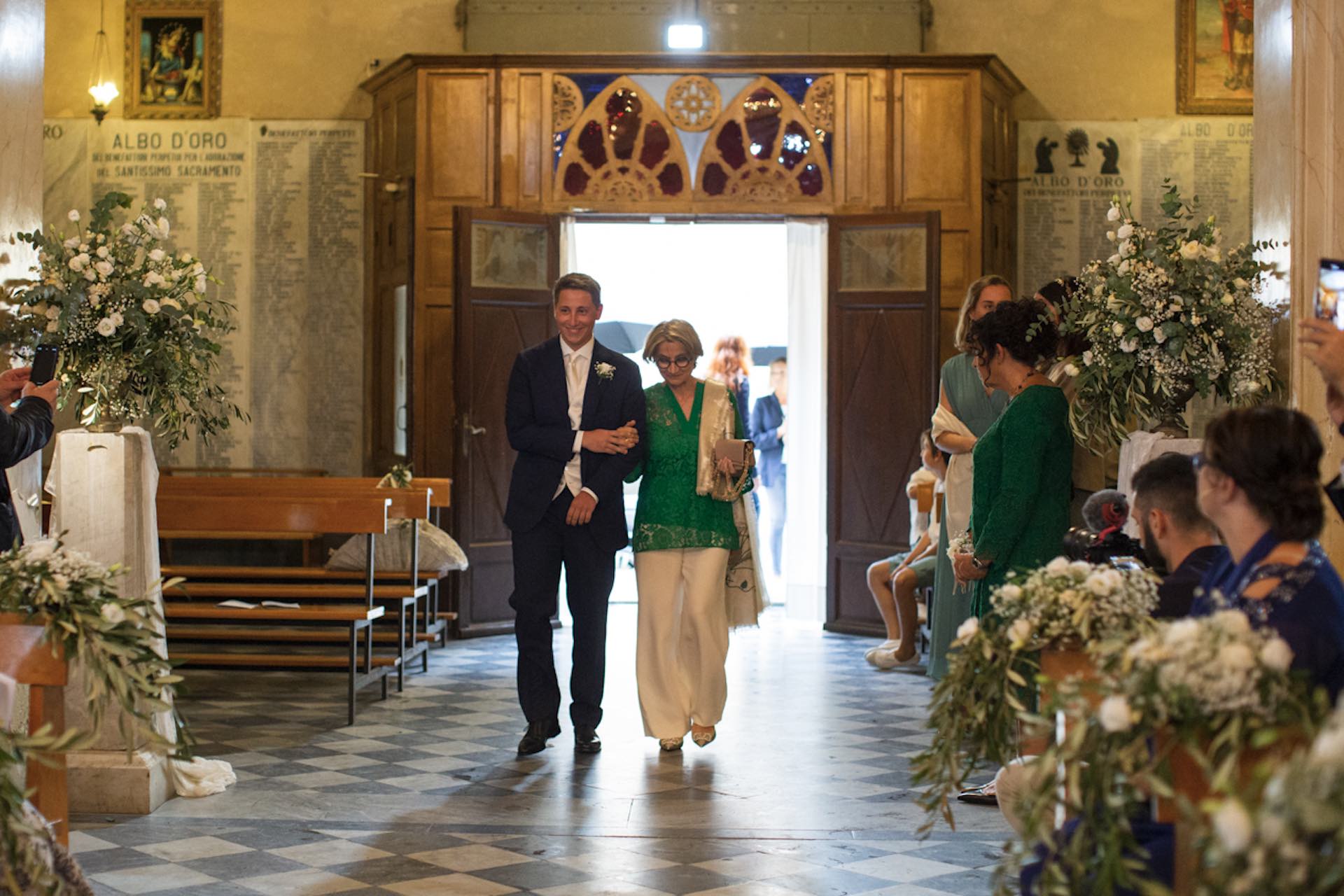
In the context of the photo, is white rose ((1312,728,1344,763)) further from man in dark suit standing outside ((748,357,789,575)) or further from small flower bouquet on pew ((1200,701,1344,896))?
man in dark suit standing outside ((748,357,789,575))

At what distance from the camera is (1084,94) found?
10672 millimetres

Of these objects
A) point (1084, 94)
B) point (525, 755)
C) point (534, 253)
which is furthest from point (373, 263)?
point (525, 755)

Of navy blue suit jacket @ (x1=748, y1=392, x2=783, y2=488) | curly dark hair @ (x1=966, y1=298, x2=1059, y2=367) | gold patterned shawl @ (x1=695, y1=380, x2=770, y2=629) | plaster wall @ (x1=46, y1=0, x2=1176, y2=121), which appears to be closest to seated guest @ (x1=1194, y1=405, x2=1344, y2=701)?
curly dark hair @ (x1=966, y1=298, x2=1059, y2=367)

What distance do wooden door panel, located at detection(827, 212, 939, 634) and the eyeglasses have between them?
388 cm

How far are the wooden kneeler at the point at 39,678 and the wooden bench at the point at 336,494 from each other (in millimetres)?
4135

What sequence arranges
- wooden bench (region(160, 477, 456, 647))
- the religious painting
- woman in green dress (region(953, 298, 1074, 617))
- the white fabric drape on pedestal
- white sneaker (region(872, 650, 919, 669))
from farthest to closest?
the religious painting → white sneaker (region(872, 650, 919, 669)) → wooden bench (region(160, 477, 456, 647)) → the white fabric drape on pedestal → woman in green dress (region(953, 298, 1074, 617))

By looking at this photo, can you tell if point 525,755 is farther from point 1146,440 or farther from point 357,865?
point 1146,440

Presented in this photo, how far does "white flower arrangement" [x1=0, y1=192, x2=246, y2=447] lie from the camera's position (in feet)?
16.6

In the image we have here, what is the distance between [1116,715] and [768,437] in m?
9.61

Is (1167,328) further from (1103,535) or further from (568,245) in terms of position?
(568,245)

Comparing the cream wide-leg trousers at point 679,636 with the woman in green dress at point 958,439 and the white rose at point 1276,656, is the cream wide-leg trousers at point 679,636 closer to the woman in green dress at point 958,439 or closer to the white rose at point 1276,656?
the woman in green dress at point 958,439

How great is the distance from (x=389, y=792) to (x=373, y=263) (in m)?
6.19

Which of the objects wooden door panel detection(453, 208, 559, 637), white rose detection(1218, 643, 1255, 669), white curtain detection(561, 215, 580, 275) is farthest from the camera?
white curtain detection(561, 215, 580, 275)

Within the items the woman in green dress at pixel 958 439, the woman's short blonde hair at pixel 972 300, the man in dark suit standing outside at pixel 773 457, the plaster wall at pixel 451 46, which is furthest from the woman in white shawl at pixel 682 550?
the man in dark suit standing outside at pixel 773 457
